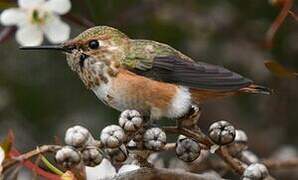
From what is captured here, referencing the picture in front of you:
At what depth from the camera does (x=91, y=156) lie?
201 centimetres

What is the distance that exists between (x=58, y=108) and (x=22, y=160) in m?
1.80

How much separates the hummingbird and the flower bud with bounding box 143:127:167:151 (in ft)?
0.49

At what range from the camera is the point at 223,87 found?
7.33 ft

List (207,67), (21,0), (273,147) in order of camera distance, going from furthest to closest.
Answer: (273,147) < (21,0) < (207,67)

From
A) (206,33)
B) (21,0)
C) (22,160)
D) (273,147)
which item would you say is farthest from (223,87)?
(273,147)

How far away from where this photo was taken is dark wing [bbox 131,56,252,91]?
2.24 m

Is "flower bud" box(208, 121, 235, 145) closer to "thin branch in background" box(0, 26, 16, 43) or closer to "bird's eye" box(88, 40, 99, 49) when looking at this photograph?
"bird's eye" box(88, 40, 99, 49)

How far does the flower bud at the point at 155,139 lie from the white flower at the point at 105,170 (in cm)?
20

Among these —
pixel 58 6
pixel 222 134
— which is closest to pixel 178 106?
pixel 222 134

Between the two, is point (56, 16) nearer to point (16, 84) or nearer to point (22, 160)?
point (16, 84)

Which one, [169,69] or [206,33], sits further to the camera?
[206,33]

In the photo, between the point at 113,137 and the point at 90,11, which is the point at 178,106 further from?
the point at 90,11

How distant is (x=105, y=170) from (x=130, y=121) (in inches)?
15.1

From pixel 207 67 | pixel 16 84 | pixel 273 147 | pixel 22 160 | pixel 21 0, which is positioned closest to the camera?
pixel 22 160
